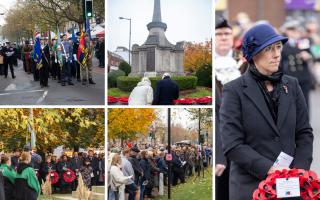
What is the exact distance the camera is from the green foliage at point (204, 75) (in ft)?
21.7

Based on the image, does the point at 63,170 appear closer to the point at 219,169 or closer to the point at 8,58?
the point at 8,58

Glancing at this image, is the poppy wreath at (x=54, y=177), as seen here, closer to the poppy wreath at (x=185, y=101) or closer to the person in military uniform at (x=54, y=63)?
the person in military uniform at (x=54, y=63)

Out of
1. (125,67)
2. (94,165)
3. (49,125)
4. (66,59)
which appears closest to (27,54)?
(66,59)

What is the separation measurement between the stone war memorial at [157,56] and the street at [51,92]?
0.98 feet

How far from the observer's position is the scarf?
4672 millimetres

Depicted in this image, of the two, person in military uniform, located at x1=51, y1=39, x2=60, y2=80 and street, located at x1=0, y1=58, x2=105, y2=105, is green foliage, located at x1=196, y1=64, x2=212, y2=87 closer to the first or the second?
street, located at x1=0, y1=58, x2=105, y2=105

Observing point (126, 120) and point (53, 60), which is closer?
point (126, 120)

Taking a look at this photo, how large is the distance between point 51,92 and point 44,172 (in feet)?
2.07

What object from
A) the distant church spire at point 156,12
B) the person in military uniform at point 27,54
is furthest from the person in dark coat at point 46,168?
the distant church spire at point 156,12

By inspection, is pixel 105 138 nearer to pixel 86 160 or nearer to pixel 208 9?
pixel 86 160

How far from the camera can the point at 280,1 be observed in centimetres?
4572

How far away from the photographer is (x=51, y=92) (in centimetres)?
670

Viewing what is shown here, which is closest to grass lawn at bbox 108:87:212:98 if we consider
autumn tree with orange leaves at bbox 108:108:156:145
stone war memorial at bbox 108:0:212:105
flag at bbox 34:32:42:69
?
stone war memorial at bbox 108:0:212:105

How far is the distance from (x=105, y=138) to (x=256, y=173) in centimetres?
215
